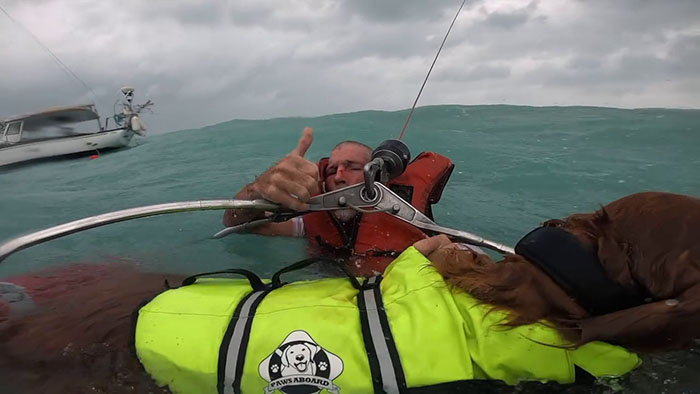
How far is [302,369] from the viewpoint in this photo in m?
1.60

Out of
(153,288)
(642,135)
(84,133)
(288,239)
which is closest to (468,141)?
(642,135)

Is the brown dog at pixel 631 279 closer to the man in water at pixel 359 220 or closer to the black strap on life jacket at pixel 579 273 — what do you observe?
the black strap on life jacket at pixel 579 273

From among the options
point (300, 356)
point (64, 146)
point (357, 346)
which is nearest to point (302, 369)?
point (300, 356)

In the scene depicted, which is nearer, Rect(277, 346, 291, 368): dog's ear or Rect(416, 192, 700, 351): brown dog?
Rect(416, 192, 700, 351): brown dog

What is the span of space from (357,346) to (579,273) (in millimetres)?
683

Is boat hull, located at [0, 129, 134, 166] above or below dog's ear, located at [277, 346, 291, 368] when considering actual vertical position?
above

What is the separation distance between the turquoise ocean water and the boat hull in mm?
830

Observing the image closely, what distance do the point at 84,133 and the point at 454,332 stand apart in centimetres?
1622

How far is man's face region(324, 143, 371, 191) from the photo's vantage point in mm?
3545

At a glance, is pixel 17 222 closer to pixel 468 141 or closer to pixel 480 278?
pixel 480 278

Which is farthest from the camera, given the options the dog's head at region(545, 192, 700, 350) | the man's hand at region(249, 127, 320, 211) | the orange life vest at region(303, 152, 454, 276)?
the orange life vest at region(303, 152, 454, 276)

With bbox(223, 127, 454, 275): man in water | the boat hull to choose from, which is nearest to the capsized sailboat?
the boat hull

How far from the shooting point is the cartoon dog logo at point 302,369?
1602mm

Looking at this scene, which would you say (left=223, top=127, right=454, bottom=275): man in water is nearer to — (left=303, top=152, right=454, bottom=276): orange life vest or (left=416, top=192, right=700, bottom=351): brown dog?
(left=303, top=152, right=454, bottom=276): orange life vest
